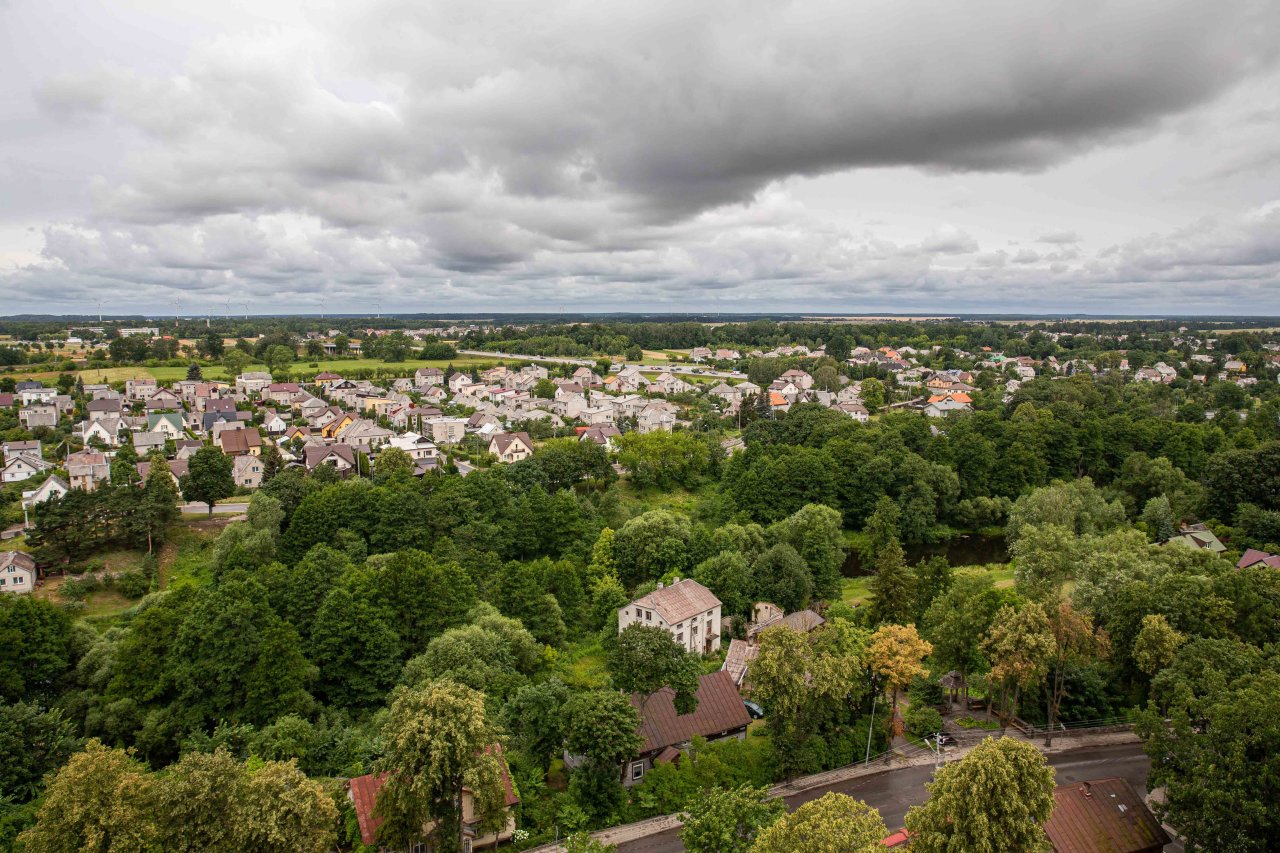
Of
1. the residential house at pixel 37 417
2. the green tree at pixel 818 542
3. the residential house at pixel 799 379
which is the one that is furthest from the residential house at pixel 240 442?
the residential house at pixel 799 379

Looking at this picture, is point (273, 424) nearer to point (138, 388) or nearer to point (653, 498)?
point (138, 388)

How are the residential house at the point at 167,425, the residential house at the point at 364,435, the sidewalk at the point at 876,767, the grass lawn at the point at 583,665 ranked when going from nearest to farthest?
1. the sidewalk at the point at 876,767
2. the grass lawn at the point at 583,665
3. the residential house at the point at 364,435
4. the residential house at the point at 167,425

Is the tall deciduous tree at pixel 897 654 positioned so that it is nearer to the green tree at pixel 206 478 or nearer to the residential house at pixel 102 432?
the green tree at pixel 206 478

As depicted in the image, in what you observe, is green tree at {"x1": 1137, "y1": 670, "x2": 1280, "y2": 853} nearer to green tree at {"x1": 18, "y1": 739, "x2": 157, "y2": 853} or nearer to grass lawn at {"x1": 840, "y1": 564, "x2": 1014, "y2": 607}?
grass lawn at {"x1": 840, "y1": 564, "x2": 1014, "y2": 607}

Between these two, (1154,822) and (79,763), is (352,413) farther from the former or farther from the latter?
(1154,822)

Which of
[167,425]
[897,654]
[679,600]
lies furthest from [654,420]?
[897,654]

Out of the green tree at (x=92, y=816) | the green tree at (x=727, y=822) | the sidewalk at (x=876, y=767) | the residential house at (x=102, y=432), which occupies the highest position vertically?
the residential house at (x=102, y=432)
